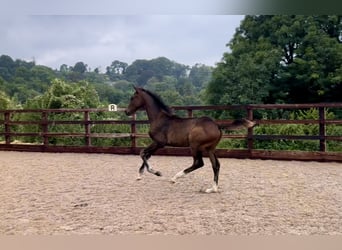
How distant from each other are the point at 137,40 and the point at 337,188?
3.86 metres

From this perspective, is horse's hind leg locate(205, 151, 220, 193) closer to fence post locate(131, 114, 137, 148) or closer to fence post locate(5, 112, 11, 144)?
fence post locate(131, 114, 137, 148)

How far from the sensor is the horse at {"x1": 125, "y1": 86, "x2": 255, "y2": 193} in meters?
2.88

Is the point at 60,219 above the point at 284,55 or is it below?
below

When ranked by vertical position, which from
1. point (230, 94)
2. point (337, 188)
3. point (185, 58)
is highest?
point (185, 58)

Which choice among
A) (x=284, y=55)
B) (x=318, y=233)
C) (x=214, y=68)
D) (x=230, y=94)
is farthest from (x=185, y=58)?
(x=318, y=233)

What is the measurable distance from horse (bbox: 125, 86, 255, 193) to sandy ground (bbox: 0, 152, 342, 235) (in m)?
0.22

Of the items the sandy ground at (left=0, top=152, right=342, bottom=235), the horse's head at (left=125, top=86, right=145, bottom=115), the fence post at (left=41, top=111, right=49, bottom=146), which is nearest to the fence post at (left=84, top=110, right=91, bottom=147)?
the fence post at (left=41, top=111, right=49, bottom=146)

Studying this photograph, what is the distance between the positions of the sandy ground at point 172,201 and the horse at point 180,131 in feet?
0.73

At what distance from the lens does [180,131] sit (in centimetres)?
Answer: 301

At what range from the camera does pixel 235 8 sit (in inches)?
99.3

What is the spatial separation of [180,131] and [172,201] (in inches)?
26.2

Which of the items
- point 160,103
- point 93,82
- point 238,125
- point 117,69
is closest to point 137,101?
point 160,103

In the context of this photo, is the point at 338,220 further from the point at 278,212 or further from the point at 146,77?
the point at 146,77

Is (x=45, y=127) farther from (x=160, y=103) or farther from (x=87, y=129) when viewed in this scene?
(x=160, y=103)
